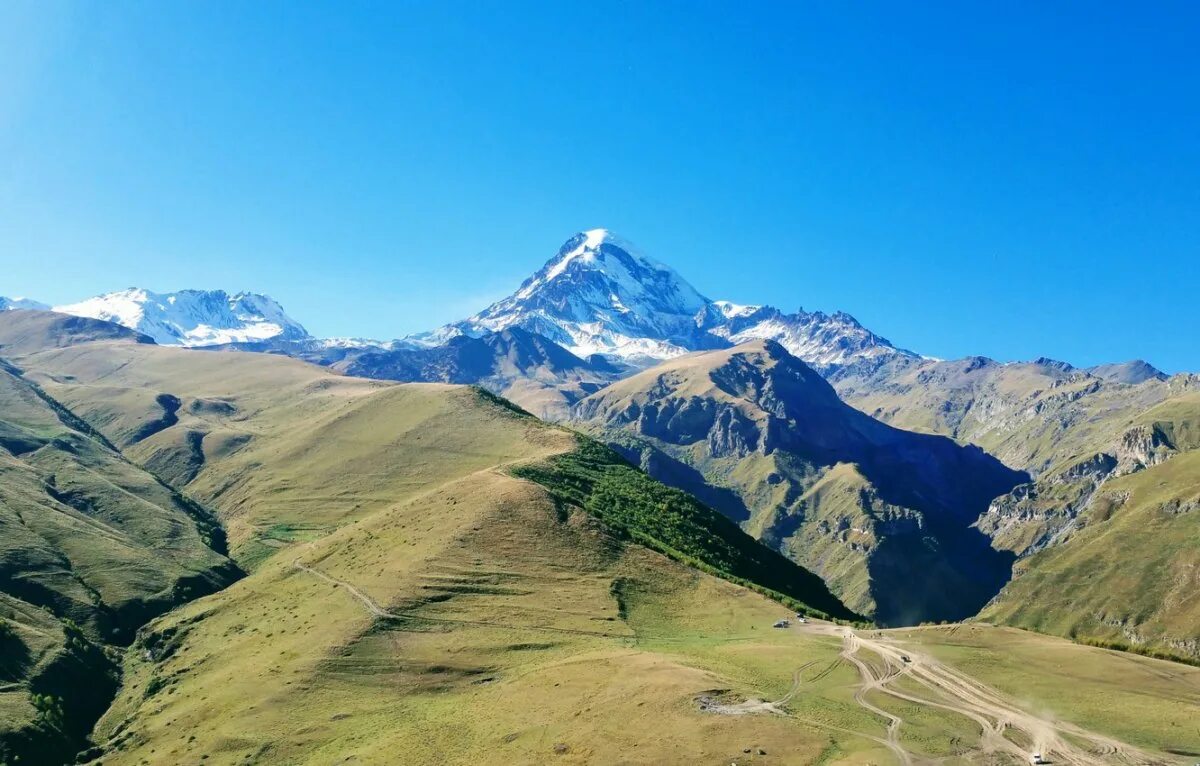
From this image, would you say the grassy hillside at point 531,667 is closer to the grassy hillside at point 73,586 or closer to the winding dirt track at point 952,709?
the winding dirt track at point 952,709

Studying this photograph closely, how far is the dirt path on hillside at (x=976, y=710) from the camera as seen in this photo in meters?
61.7

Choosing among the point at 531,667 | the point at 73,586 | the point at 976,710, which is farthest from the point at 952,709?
the point at 73,586

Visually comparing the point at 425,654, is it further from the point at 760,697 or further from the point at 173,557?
the point at 173,557

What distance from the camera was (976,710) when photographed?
233 feet

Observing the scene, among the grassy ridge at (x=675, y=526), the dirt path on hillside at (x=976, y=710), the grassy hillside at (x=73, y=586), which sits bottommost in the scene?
the grassy hillside at (x=73, y=586)

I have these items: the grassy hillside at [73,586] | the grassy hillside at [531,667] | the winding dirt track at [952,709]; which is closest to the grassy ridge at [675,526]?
the grassy hillside at [531,667]

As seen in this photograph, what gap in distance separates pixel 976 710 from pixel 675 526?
3849 inches

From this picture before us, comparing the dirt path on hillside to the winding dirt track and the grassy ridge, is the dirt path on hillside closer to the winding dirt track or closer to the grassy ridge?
the winding dirt track

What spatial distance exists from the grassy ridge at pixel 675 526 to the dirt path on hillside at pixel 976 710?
4963cm

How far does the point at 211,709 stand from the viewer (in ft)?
317

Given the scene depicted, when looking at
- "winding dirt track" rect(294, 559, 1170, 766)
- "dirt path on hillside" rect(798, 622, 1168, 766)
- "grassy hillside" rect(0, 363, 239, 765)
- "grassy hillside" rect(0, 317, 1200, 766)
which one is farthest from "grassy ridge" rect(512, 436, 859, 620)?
"grassy hillside" rect(0, 363, 239, 765)

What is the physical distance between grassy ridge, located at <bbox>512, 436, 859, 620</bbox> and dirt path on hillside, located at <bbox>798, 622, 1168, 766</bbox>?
49632mm

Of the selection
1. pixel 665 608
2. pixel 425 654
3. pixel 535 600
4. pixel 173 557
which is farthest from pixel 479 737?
pixel 173 557

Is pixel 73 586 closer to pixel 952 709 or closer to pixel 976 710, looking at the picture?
pixel 952 709
